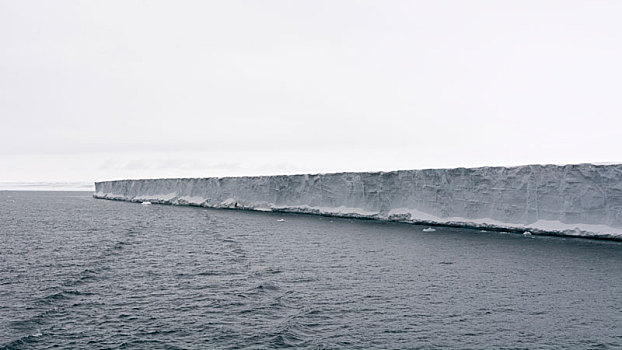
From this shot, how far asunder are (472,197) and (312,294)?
12724 millimetres

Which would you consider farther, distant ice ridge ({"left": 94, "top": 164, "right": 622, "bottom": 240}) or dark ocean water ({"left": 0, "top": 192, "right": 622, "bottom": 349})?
distant ice ridge ({"left": 94, "top": 164, "right": 622, "bottom": 240})

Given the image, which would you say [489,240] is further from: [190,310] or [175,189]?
[175,189]

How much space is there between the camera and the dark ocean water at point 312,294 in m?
6.41

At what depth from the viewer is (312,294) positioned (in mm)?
8719

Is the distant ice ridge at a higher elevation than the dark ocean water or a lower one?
higher

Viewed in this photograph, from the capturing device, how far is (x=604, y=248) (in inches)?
569

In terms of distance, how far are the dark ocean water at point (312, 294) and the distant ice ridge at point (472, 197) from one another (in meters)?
1.34

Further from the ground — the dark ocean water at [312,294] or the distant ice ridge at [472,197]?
the distant ice ridge at [472,197]

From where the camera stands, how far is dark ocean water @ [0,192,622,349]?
21.0 feet

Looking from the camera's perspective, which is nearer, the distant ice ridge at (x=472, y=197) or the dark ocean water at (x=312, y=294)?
the dark ocean water at (x=312, y=294)

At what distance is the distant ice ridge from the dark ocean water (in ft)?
4.39

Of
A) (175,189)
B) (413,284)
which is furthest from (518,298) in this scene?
(175,189)

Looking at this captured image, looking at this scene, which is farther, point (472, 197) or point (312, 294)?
point (472, 197)

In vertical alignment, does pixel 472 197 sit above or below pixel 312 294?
above
